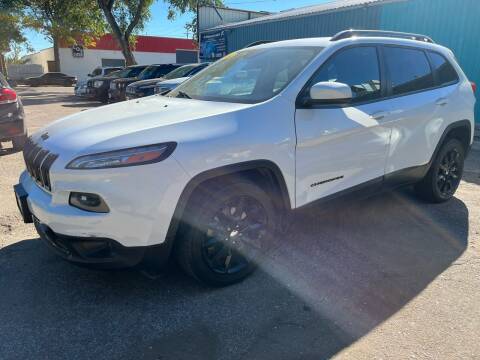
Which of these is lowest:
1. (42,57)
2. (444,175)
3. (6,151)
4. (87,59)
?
(6,151)

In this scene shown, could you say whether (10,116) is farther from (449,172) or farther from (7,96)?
(449,172)

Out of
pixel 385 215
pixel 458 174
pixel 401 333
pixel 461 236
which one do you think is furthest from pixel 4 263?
pixel 458 174

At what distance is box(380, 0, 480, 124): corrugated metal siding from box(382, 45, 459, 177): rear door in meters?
6.21

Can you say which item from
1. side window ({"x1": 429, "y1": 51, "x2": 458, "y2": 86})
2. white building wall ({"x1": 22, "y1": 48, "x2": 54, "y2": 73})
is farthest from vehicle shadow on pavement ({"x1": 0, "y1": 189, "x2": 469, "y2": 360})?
white building wall ({"x1": 22, "y1": 48, "x2": 54, "y2": 73})

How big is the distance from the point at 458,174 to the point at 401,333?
116 inches

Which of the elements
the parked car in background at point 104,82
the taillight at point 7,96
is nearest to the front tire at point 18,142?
the taillight at point 7,96

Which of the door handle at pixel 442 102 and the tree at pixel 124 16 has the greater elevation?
the tree at pixel 124 16

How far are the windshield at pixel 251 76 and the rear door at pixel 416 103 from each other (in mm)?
999

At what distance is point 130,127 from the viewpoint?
259 centimetres

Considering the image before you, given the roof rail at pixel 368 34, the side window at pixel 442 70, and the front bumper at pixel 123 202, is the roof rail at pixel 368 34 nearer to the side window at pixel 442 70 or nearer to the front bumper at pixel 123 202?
the side window at pixel 442 70

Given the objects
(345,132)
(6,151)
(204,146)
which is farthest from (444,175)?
(6,151)

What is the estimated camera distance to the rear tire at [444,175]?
176 inches

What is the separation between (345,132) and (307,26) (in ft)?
39.9

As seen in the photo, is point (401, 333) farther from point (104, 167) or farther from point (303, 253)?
point (104, 167)
